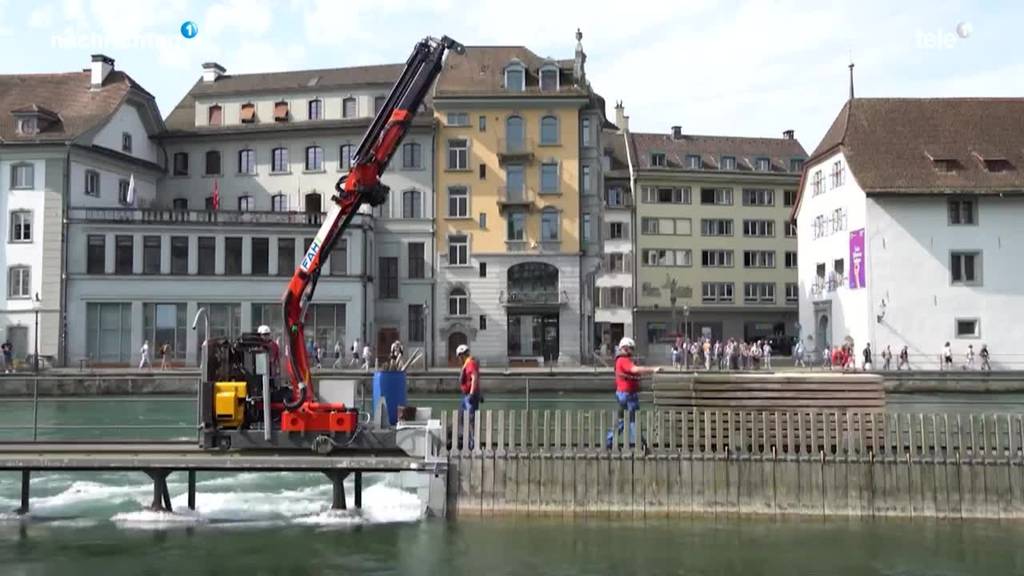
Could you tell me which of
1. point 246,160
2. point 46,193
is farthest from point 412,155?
point 46,193

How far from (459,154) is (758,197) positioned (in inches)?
1359

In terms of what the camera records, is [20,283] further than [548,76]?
No

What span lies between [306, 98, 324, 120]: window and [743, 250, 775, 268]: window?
1516 inches

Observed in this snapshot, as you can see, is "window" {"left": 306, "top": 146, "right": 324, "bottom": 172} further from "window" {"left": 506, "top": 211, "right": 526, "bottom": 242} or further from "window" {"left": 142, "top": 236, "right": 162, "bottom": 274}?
"window" {"left": 506, "top": 211, "right": 526, "bottom": 242}

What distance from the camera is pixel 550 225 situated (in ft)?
204

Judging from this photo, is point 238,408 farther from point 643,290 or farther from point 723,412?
point 643,290

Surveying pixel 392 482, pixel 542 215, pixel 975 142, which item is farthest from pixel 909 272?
pixel 392 482

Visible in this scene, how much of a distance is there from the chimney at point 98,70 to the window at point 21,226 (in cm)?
971

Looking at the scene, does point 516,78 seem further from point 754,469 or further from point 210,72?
point 754,469

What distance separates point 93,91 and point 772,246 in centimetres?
5304

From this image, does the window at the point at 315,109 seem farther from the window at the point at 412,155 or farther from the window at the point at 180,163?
the window at the point at 180,163

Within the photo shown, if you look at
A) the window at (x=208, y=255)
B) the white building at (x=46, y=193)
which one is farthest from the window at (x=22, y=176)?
the window at (x=208, y=255)

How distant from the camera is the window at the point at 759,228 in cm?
8725

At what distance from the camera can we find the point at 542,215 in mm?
62188
